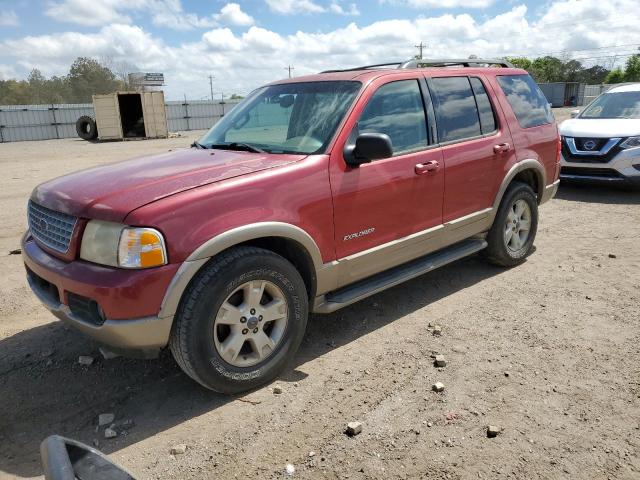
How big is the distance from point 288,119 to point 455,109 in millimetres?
1532

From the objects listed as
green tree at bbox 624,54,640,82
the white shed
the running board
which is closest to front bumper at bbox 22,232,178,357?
the running board

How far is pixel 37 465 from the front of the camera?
267cm

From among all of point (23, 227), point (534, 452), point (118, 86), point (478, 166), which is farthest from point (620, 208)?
point (118, 86)

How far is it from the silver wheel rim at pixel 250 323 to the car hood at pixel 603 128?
746 centimetres

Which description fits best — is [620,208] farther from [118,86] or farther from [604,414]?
[118,86]

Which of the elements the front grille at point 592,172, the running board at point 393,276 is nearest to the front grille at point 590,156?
the front grille at point 592,172

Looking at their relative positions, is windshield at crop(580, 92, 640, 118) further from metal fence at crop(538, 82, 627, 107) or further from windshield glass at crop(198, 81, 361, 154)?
metal fence at crop(538, 82, 627, 107)

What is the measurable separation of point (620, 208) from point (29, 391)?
7.98 meters

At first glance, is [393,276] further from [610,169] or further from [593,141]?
[593,141]

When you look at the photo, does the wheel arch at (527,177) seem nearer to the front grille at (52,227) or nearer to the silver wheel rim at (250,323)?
the silver wheel rim at (250,323)

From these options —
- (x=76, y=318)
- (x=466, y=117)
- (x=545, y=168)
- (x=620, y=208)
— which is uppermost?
(x=466, y=117)

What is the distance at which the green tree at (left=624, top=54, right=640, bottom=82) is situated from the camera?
70.8 meters

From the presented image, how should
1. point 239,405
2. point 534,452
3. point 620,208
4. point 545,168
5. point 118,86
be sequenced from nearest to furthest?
1. point 534,452
2. point 239,405
3. point 545,168
4. point 620,208
5. point 118,86

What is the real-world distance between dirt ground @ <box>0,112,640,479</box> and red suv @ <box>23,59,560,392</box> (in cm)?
38
